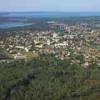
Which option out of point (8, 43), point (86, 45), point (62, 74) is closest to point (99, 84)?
point (62, 74)

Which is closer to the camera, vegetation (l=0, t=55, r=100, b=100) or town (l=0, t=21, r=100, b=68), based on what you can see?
vegetation (l=0, t=55, r=100, b=100)

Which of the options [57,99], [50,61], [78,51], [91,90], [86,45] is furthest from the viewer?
[86,45]

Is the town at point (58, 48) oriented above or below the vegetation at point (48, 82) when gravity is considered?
below

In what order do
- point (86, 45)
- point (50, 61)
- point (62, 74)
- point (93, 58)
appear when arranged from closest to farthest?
1. point (62, 74)
2. point (50, 61)
3. point (93, 58)
4. point (86, 45)

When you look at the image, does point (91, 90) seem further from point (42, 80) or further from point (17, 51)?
point (17, 51)

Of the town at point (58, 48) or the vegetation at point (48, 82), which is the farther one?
the town at point (58, 48)

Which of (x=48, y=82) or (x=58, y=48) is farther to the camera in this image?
(x=58, y=48)

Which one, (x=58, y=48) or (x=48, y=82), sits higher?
(x=48, y=82)

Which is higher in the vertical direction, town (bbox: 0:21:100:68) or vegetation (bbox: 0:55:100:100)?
vegetation (bbox: 0:55:100:100)
